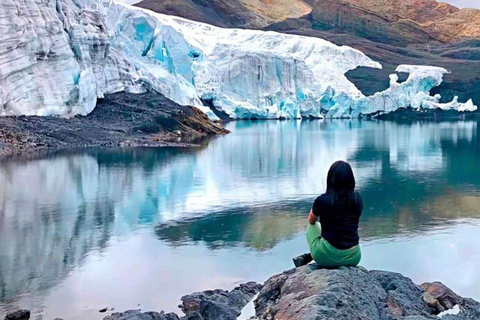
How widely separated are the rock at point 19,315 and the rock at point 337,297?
87.7 inches

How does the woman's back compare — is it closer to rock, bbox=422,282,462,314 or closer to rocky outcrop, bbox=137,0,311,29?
rock, bbox=422,282,462,314

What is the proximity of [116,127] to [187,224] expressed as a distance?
1315 centimetres

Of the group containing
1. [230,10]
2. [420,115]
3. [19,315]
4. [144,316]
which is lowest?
[420,115]

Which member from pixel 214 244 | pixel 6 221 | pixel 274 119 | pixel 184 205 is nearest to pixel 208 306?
pixel 214 244

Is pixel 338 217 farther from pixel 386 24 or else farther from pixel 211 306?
pixel 386 24

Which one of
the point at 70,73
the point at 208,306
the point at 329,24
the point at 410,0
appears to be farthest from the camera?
the point at 410,0

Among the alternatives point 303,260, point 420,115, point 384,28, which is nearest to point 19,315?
point 303,260

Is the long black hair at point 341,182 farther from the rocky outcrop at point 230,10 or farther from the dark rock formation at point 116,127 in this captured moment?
the rocky outcrop at point 230,10

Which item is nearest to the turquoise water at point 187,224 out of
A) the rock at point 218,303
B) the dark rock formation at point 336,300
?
the rock at point 218,303

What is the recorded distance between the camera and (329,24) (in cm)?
6638

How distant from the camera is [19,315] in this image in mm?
4812

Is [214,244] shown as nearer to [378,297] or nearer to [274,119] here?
[378,297]

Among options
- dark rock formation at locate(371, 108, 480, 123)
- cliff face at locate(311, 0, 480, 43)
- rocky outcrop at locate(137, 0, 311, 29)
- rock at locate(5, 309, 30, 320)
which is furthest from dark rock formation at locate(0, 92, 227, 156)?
cliff face at locate(311, 0, 480, 43)

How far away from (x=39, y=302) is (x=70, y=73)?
16.9 meters
